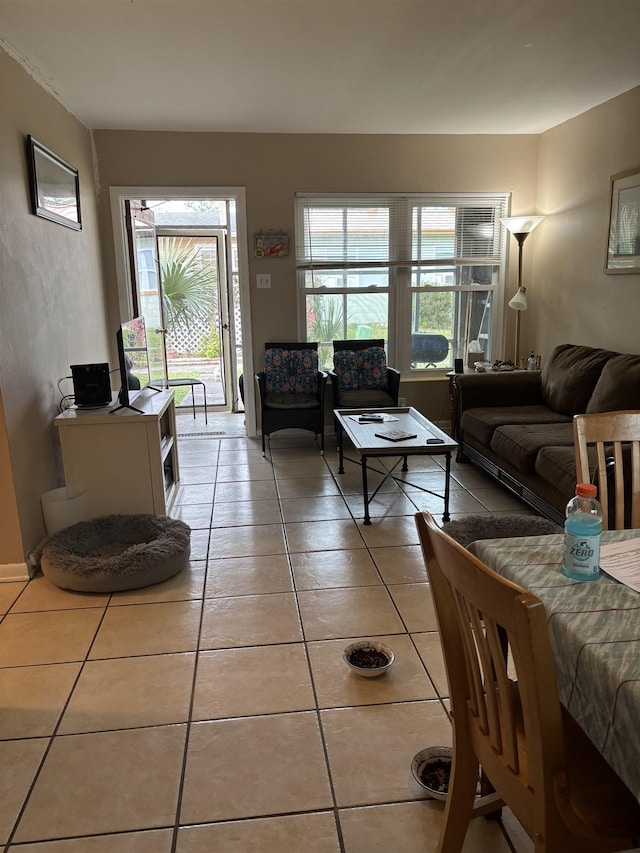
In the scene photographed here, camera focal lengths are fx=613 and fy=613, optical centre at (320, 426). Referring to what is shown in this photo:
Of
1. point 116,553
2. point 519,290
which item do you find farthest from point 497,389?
point 116,553

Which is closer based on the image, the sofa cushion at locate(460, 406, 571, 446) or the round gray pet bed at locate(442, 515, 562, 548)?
the round gray pet bed at locate(442, 515, 562, 548)

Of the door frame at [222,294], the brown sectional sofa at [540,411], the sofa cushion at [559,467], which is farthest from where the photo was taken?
→ the door frame at [222,294]

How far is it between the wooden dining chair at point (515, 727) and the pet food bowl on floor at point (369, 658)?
2.48 feet

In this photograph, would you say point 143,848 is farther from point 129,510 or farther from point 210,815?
point 129,510

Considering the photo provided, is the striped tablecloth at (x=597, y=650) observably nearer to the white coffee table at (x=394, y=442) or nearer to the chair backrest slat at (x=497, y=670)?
the chair backrest slat at (x=497, y=670)

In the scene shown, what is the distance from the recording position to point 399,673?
6.97 ft

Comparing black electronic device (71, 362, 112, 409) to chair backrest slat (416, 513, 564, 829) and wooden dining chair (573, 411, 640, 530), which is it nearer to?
wooden dining chair (573, 411, 640, 530)

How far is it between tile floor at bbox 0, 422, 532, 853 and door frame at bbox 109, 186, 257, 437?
2388 millimetres

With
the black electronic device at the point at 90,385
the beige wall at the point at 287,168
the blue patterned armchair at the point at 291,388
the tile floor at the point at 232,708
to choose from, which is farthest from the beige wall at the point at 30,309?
the blue patterned armchair at the point at 291,388

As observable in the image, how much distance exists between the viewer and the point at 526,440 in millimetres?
3439

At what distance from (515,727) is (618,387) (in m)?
2.80

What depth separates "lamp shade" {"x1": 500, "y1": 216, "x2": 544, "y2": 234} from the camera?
16.0 feet

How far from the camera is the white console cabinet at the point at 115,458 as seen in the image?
319 cm

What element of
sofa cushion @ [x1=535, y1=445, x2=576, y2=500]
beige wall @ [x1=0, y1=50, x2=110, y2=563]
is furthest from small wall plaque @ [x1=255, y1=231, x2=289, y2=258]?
sofa cushion @ [x1=535, y1=445, x2=576, y2=500]
